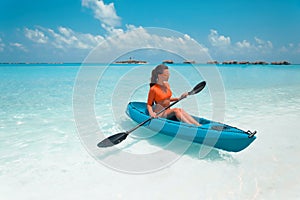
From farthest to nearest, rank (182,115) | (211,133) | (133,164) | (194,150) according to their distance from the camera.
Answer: (182,115)
(194,150)
(133,164)
(211,133)

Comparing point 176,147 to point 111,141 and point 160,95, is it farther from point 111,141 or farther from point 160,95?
point 111,141

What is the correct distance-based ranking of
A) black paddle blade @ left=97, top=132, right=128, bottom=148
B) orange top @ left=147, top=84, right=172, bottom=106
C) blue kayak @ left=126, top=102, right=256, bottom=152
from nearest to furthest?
1. blue kayak @ left=126, top=102, right=256, bottom=152
2. black paddle blade @ left=97, top=132, right=128, bottom=148
3. orange top @ left=147, top=84, right=172, bottom=106

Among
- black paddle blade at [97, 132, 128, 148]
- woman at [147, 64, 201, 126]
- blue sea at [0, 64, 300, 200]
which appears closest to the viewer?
blue sea at [0, 64, 300, 200]

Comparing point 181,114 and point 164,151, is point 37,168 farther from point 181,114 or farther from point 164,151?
point 181,114

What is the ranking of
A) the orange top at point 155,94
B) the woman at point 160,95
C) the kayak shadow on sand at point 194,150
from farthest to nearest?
the orange top at point 155,94, the woman at point 160,95, the kayak shadow on sand at point 194,150

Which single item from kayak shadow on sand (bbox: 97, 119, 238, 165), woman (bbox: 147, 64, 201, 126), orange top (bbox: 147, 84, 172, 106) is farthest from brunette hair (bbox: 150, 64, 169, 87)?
kayak shadow on sand (bbox: 97, 119, 238, 165)

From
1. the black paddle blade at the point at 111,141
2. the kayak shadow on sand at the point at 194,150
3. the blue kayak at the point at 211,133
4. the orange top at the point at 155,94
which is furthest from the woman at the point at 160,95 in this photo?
the black paddle blade at the point at 111,141

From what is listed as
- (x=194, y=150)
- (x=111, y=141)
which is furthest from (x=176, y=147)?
(x=111, y=141)

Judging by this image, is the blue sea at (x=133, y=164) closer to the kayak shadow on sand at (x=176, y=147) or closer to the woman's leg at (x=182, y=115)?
the kayak shadow on sand at (x=176, y=147)

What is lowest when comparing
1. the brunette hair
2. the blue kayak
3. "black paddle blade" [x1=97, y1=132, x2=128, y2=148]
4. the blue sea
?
the blue sea

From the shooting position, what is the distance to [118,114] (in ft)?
19.3

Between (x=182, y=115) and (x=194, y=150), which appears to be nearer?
(x=194, y=150)

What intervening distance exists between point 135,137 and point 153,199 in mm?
1799

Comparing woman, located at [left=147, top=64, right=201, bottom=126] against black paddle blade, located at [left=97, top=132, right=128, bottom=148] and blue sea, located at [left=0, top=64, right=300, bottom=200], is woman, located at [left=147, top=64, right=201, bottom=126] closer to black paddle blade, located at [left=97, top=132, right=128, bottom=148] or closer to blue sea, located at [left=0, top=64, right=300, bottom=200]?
blue sea, located at [left=0, top=64, right=300, bottom=200]
